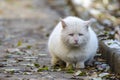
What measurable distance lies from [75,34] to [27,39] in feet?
20.0

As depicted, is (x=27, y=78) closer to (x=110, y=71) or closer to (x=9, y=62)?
(x=110, y=71)

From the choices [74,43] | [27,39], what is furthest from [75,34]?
[27,39]

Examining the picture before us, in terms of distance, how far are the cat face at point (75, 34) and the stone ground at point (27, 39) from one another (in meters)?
0.53

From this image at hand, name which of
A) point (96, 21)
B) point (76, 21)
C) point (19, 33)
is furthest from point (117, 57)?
point (19, 33)

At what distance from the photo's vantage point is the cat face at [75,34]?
798cm

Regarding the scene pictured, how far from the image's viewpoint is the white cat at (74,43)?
8055 millimetres

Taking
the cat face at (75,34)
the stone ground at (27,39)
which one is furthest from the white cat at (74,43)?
the stone ground at (27,39)

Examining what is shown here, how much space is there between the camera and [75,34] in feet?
26.4

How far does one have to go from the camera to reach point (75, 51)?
27.4ft

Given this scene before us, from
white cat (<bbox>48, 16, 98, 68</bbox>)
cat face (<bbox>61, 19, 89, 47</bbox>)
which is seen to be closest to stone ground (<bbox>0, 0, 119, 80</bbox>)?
white cat (<bbox>48, 16, 98, 68</bbox>)

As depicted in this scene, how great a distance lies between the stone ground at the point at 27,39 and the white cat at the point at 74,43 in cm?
30

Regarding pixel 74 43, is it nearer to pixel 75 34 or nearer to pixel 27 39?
pixel 75 34

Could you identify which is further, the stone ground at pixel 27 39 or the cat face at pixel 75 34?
the stone ground at pixel 27 39

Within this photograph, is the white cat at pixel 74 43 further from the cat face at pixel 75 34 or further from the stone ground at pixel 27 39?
the stone ground at pixel 27 39
